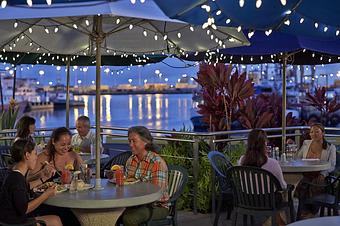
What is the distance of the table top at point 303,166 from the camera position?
19.6 feet

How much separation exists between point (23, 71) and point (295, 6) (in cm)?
760

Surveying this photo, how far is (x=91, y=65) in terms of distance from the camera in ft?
33.2

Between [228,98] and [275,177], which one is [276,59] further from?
[275,177]

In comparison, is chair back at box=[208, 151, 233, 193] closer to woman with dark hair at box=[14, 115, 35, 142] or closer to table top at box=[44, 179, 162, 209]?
table top at box=[44, 179, 162, 209]

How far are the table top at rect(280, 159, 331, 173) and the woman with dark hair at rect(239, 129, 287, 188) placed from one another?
0.67m

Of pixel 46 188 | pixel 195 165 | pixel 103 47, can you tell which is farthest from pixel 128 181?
pixel 103 47

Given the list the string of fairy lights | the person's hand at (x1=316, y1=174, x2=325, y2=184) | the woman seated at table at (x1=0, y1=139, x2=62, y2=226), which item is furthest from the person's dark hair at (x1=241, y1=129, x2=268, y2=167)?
the woman seated at table at (x1=0, y1=139, x2=62, y2=226)

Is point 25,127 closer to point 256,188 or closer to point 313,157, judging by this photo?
point 256,188

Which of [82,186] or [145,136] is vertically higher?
[145,136]

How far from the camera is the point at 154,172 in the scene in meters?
4.69

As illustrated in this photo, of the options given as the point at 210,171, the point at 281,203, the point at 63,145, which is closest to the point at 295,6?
the point at 281,203

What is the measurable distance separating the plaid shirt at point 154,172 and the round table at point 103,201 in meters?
0.23

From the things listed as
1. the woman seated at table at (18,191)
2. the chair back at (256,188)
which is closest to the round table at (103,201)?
the woman seated at table at (18,191)

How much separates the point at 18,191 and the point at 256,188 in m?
2.32
